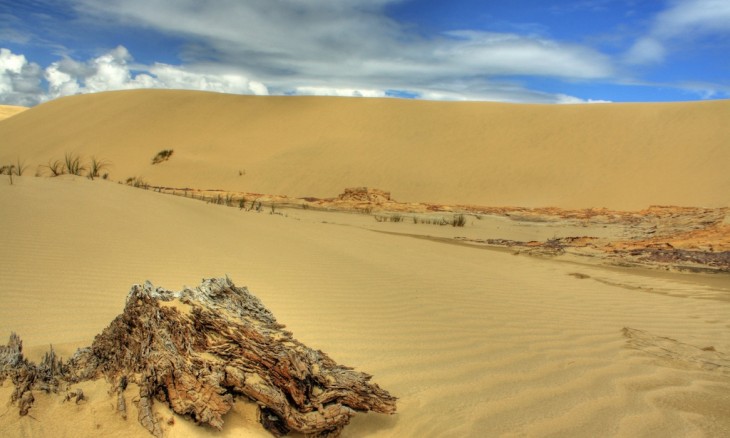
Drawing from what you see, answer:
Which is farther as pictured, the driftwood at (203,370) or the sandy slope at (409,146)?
the sandy slope at (409,146)

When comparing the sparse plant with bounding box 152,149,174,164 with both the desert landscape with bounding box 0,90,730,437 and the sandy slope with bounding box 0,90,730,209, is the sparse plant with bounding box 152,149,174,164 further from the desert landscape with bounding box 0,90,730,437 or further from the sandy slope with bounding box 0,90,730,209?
the desert landscape with bounding box 0,90,730,437

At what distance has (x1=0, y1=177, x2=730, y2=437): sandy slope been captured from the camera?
2959mm

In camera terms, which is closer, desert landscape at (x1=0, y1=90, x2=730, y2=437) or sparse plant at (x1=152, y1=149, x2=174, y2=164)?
desert landscape at (x1=0, y1=90, x2=730, y2=437)

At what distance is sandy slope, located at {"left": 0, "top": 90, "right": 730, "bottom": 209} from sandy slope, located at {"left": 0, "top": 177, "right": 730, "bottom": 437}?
838 inches

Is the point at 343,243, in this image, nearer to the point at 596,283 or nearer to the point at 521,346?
the point at 596,283

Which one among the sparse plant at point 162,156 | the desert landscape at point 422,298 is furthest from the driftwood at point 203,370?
the sparse plant at point 162,156

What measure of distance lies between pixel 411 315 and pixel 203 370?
2.91m

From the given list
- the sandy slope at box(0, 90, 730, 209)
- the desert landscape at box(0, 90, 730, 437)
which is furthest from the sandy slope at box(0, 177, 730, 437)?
the sandy slope at box(0, 90, 730, 209)

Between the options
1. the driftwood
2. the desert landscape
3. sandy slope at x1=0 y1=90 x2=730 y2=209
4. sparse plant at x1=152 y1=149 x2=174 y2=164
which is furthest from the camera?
sparse plant at x1=152 y1=149 x2=174 y2=164

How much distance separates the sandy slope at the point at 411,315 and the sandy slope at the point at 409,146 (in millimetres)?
21277

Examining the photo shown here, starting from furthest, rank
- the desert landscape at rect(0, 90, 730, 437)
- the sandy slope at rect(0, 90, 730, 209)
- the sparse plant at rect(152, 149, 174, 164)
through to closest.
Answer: the sparse plant at rect(152, 149, 174, 164), the sandy slope at rect(0, 90, 730, 209), the desert landscape at rect(0, 90, 730, 437)

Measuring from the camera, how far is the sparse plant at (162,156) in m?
36.1

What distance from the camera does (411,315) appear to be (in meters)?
5.14

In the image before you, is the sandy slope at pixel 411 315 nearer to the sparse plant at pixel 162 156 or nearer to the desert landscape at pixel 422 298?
the desert landscape at pixel 422 298
